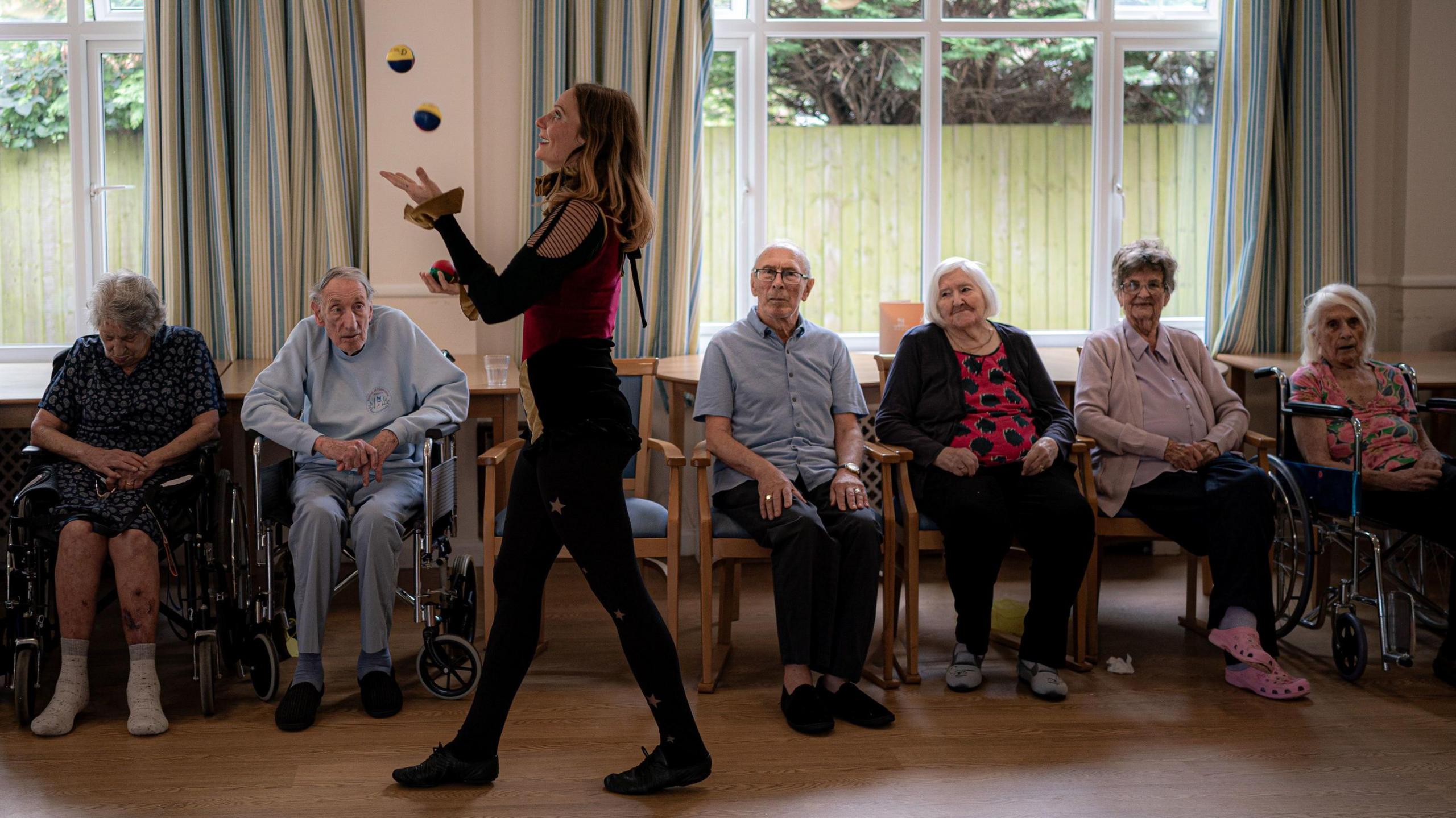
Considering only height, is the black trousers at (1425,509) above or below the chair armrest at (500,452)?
below

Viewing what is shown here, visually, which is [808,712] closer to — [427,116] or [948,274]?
[948,274]

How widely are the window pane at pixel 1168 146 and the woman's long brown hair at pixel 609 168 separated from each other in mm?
3162

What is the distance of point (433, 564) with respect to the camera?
301 cm

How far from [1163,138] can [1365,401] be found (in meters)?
1.68

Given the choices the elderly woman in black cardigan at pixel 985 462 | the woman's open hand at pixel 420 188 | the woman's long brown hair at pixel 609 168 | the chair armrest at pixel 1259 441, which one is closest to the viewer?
Result: the woman's open hand at pixel 420 188

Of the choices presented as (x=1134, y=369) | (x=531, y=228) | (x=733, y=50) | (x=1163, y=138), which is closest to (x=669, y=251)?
(x=531, y=228)

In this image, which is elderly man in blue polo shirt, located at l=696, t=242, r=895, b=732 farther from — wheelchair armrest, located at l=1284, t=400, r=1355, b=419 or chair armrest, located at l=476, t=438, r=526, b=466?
wheelchair armrest, located at l=1284, t=400, r=1355, b=419

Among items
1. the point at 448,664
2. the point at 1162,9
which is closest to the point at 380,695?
the point at 448,664

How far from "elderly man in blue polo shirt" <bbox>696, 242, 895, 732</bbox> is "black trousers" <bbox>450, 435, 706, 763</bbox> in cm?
57

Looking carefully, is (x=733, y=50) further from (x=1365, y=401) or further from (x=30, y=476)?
(x=30, y=476)

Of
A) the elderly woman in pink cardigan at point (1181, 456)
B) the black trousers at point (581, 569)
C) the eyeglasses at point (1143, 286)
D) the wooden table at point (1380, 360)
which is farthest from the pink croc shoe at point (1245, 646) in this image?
the black trousers at point (581, 569)

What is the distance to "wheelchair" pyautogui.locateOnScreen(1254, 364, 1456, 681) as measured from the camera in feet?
10.1

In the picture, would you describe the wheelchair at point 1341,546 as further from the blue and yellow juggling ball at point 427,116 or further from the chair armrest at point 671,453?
the blue and yellow juggling ball at point 427,116

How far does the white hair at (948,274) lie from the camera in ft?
11.0
